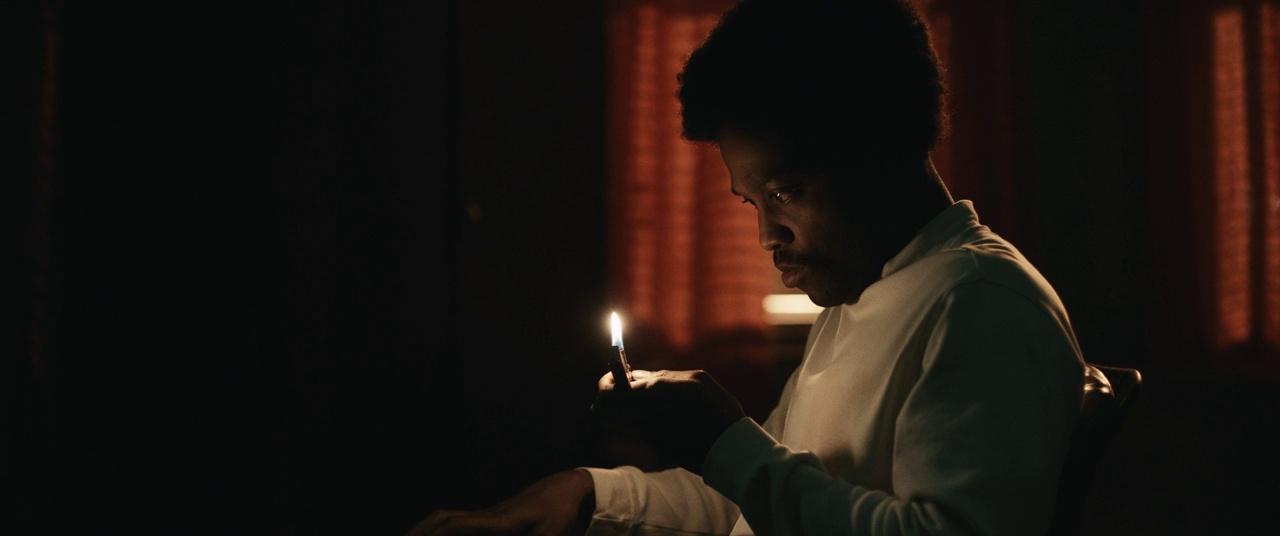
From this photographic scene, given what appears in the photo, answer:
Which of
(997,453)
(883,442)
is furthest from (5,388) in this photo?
(997,453)

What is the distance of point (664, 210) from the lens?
3020 millimetres

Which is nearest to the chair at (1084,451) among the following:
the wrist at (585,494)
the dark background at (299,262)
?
the wrist at (585,494)

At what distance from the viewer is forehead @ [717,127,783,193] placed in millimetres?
938

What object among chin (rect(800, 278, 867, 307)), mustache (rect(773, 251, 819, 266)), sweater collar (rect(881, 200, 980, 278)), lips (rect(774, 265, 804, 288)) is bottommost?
chin (rect(800, 278, 867, 307))

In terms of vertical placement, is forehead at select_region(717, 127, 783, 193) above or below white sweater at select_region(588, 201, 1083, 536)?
above

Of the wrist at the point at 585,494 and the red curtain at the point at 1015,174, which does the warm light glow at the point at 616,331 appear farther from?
the red curtain at the point at 1015,174

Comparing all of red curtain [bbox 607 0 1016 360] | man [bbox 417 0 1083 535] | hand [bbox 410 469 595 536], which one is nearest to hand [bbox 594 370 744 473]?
man [bbox 417 0 1083 535]

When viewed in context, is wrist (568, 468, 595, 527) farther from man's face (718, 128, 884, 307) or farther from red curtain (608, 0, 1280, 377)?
red curtain (608, 0, 1280, 377)

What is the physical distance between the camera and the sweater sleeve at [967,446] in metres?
0.68

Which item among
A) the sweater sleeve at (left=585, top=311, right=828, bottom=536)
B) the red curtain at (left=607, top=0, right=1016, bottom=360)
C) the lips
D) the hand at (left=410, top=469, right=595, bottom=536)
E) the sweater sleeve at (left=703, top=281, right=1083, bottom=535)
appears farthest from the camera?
the red curtain at (left=607, top=0, right=1016, bottom=360)

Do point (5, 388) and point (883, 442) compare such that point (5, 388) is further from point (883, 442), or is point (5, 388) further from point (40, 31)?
point (883, 442)

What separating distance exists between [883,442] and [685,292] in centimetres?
219

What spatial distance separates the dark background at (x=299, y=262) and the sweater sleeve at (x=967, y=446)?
1.54 m

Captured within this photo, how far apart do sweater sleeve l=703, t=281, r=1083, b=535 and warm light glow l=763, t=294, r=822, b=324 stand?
2.38 m
